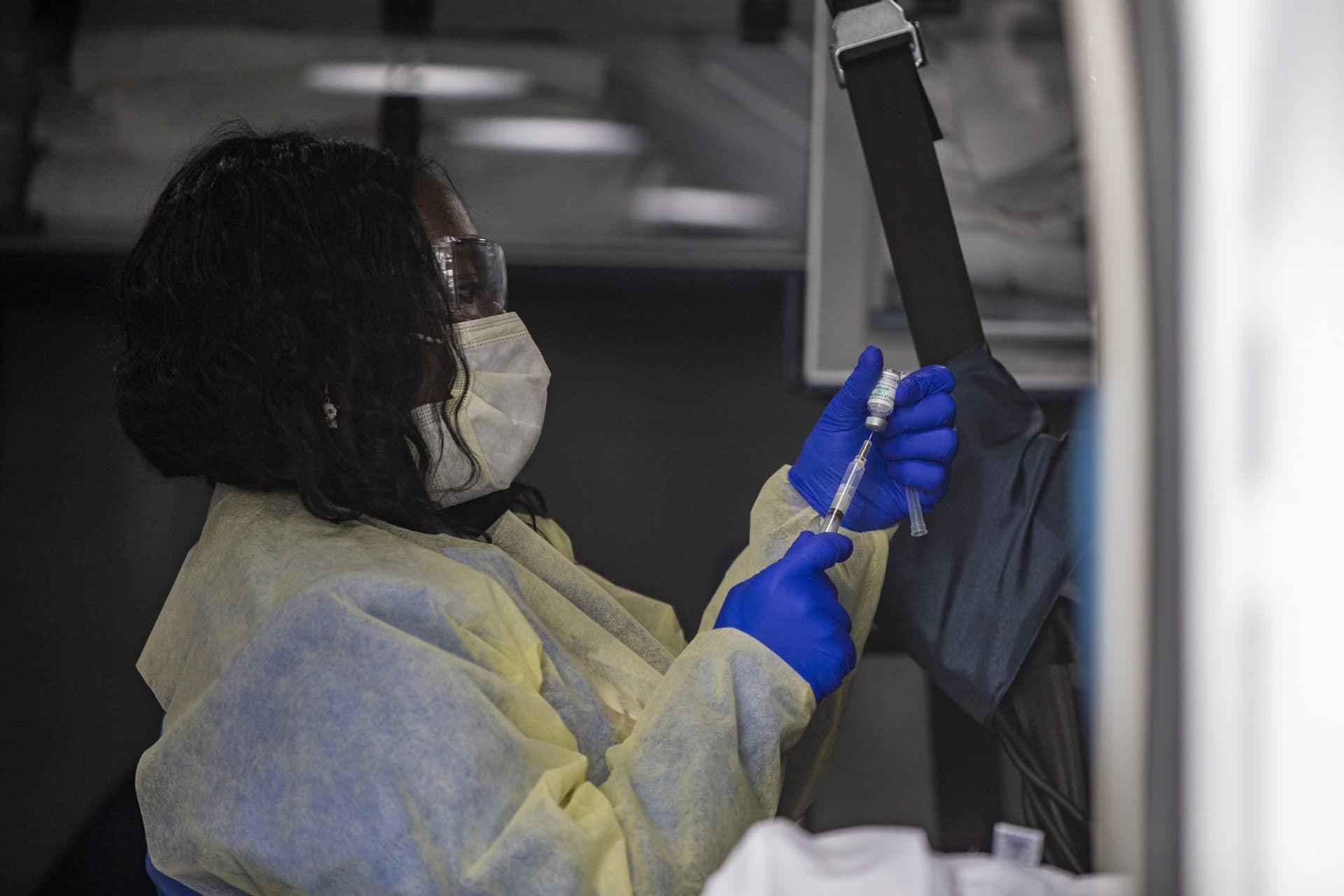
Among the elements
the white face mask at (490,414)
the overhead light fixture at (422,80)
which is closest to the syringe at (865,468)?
the white face mask at (490,414)

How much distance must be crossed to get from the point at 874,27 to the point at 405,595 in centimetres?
62

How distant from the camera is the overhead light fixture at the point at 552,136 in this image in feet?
4.80

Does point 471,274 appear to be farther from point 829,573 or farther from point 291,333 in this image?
point 829,573

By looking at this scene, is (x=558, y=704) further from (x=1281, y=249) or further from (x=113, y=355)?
(x=113, y=355)

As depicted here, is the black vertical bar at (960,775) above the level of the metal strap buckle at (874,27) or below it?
below

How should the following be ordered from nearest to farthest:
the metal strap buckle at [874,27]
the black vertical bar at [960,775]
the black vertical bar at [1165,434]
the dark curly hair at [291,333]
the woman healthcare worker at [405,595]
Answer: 1. the black vertical bar at [1165,434]
2. the woman healthcare worker at [405,595]
3. the dark curly hair at [291,333]
4. the metal strap buckle at [874,27]
5. the black vertical bar at [960,775]

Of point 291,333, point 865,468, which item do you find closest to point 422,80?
point 291,333

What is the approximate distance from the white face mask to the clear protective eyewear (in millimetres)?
14

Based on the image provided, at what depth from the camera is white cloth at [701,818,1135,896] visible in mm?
474

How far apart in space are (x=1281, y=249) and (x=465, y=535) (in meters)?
0.78

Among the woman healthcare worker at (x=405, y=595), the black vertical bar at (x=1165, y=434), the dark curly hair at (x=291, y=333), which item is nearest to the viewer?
the black vertical bar at (x=1165, y=434)

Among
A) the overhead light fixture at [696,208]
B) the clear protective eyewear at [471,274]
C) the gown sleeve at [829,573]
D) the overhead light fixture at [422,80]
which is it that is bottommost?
the gown sleeve at [829,573]

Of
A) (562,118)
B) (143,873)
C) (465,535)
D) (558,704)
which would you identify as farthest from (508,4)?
(143,873)

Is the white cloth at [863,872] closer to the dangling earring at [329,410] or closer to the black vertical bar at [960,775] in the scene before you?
the dangling earring at [329,410]
